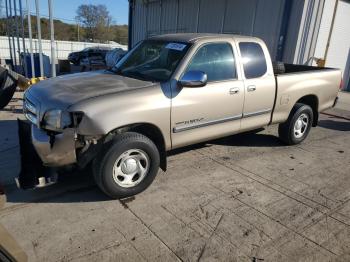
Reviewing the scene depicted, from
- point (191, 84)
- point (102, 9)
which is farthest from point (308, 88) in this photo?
point (102, 9)

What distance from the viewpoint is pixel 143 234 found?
3240 mm

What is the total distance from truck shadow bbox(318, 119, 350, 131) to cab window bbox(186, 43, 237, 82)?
4428 millimetres

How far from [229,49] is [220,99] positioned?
0.80 m

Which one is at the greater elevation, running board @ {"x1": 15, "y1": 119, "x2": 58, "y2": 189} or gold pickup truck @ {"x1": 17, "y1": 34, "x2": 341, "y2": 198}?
gold pickup truck @ {"x1": 17, "y1": 34, "x2": 341, "y2": 198}

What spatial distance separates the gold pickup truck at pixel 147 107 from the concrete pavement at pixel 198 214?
0.36 metres

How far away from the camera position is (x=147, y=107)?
3.81m

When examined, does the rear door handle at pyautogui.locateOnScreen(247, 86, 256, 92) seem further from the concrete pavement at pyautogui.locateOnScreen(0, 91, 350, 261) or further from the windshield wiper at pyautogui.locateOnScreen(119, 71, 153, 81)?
the windshield wiper at pyautogui.locateOnScreen(119, 71, 153, 81)

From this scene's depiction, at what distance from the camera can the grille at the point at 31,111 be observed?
3746 mm

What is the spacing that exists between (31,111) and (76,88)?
1.95 feet

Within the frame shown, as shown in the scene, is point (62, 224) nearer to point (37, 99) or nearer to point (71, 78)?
point (37, 99)

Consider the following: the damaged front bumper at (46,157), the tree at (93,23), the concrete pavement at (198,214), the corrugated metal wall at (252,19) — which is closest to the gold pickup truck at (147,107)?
the damaged front bumper at (46,157)

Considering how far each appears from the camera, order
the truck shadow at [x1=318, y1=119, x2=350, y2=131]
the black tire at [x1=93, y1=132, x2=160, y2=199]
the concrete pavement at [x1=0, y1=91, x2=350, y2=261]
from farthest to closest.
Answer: the truck shadow at [x1=318, y1=119, x2=350, y2=131]
the black tire at [x1=93, y1=132, x2=160, y2=199]
the concrete pavement at [x1=0, y1=91, x2=350, y2=261]

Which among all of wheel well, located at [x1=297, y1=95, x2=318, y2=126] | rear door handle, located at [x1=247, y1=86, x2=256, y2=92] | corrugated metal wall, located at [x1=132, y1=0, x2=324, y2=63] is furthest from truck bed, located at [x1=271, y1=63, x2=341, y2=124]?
corrugated metal wall, located at [x1=132, y1=0, x2=324, y2=63]

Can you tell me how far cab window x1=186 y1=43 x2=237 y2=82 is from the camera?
4387 mm
